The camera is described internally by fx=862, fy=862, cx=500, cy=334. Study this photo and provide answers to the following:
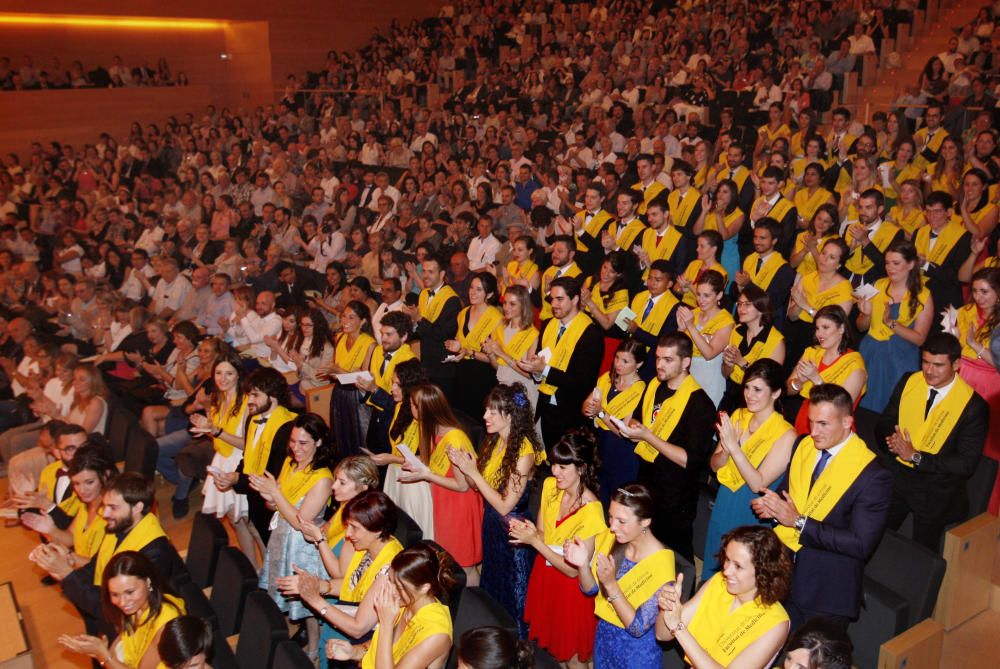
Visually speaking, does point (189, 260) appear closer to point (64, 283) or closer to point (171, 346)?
point (64, 283)

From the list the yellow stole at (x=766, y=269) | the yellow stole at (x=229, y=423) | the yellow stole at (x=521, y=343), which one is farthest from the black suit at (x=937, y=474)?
the yellow stole at (x=229, y=423)

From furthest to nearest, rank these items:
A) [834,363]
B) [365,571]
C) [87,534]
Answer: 1. [834,363]
2. [87,534]
3. [365,571]

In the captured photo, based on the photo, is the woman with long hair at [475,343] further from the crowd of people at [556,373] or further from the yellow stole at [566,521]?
the yellow stole at [566,521]

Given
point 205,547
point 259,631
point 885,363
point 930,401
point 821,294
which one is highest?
point 930,401

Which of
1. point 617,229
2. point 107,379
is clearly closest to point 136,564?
point 107,379

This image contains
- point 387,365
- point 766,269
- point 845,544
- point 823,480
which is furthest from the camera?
point 766,269

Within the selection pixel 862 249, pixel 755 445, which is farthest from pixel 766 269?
pixel 755 445


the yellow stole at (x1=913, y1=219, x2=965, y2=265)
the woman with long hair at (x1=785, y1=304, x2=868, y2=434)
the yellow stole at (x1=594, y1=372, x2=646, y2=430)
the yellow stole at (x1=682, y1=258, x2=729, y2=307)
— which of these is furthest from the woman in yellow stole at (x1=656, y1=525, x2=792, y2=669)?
the yellow stole at (x1=913, y1=219, x2=965, y2=265)

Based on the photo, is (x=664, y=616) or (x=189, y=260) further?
(x=189, y=260)

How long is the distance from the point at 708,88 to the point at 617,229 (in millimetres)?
5280

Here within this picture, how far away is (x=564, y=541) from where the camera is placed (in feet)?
12.6

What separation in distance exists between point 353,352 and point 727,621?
3.59m

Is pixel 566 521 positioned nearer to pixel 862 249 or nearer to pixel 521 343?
pixel 521 343

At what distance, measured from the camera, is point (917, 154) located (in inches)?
358
